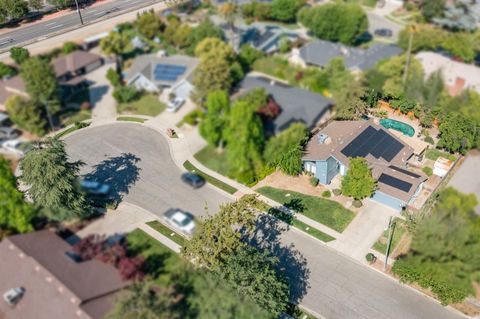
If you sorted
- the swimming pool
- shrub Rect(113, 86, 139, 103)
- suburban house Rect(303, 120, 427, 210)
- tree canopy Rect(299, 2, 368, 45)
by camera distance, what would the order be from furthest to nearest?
tree canopy Rect(299, 2, 368, 45)
shrub Rect(113, 86, 139, 103)
the swimming pool
suburban house Rect(303, 120, 427, 210)

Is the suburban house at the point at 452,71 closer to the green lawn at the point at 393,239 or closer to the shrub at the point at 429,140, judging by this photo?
the shrub at the point at 429,140

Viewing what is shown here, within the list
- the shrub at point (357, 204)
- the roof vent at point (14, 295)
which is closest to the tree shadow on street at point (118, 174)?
the roof vent at point (14, 295)

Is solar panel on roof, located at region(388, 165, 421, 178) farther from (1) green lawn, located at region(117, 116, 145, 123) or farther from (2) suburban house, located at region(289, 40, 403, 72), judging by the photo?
(2) suburban house, located at region(289, 40, 403, 72)

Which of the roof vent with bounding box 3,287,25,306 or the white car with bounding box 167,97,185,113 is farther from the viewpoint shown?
the white car with bounding box 167,97,185,113

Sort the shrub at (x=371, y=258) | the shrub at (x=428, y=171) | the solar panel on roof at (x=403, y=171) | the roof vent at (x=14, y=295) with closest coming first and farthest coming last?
the roof vent at (x=14, y=295) → the shrub at (x=371, y=258) → the solar panel on roof at (x=403, y=171) → the shrub at (x=428, y=171)

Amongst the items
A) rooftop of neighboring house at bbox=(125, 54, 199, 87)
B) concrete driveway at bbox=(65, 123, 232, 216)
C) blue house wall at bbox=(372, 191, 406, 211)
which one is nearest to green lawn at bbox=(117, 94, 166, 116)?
rooftop of neighboring house at bbox=(125, 54, 199, 87)

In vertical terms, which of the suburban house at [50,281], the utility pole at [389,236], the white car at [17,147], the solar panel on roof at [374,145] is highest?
the white car at [17,147]

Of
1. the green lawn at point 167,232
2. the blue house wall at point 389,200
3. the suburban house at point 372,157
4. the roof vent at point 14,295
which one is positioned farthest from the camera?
the suburban house at point 372,157

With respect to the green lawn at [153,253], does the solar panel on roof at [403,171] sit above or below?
below
